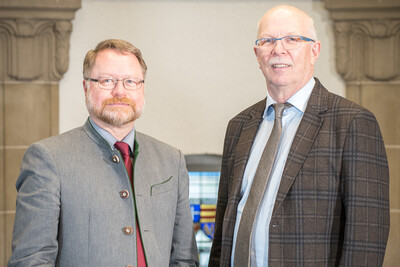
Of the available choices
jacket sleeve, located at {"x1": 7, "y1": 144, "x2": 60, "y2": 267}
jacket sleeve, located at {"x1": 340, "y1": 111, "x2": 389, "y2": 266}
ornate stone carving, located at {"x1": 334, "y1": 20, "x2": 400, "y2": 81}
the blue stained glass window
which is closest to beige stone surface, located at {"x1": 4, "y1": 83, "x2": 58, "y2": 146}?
the blue stained glass window

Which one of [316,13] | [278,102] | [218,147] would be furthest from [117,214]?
[316,13]

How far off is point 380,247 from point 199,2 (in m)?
2.86

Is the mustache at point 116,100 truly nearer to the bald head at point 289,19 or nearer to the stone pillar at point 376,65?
the bald head at point 289,19

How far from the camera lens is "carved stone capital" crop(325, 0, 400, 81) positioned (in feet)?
14.4

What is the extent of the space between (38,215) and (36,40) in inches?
102

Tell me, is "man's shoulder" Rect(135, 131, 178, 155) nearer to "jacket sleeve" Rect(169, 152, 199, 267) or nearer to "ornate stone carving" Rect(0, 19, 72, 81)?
"jacket sleeve" Rect(169, 152, 199, 267)

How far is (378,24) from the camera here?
14.4ft

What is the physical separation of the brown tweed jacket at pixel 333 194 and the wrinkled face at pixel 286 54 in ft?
0.51

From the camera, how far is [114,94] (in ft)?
7.07

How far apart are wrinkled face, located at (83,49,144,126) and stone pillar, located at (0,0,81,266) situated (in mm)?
2199

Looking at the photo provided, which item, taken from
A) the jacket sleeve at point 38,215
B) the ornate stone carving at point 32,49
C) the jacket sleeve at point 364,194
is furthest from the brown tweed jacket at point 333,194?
the ornate stone carving at point 32,49

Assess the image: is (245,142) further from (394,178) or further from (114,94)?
(394,178)

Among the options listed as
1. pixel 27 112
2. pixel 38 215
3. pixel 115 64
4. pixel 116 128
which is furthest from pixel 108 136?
pixel 27 112

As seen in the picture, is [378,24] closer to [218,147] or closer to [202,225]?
[218,147]
